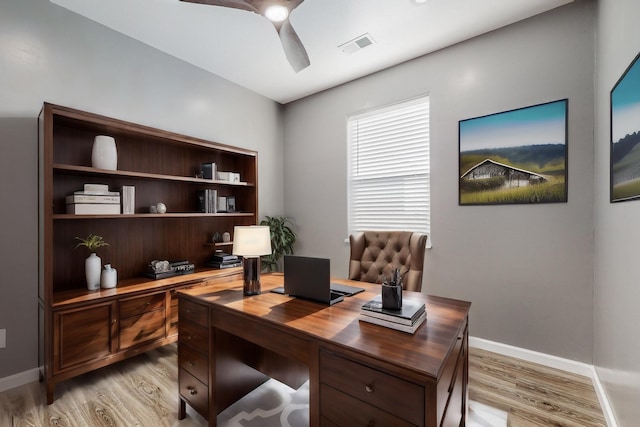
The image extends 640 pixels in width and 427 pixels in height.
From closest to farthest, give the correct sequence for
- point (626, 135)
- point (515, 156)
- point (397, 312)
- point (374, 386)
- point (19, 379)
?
point (374, 386)
point (397, 312)
point (626, 135)
point (19, 379)
point (515, 156)

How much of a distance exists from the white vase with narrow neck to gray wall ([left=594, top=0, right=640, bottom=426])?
11.1 feet

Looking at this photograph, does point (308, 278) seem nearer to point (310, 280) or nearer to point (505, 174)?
point (310, 280)

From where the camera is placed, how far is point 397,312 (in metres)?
1.26

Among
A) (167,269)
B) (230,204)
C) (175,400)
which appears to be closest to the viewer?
(175,400)

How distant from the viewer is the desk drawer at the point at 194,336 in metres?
1.66

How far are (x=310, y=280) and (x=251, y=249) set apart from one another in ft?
1.34

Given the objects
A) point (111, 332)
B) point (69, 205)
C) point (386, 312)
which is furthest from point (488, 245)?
point (69, 205)

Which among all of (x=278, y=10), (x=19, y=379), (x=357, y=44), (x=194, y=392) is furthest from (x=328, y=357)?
(x=357, y=44)

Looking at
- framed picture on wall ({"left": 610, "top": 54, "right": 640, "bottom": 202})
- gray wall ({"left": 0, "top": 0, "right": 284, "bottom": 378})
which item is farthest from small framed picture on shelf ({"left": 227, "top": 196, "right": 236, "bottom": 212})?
framed picture on wall ({"left": 610, "top": 54, "right": 640, "bottom": 202})

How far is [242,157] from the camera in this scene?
12.0ft

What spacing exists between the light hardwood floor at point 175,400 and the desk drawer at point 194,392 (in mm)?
144

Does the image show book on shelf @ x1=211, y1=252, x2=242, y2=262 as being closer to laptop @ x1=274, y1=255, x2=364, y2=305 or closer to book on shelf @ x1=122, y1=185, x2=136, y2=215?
book on shelf @ x1=122, y1=185, x2=136, y2=215

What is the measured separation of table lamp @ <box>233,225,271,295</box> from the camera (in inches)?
68.4

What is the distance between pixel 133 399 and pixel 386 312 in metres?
1.93
